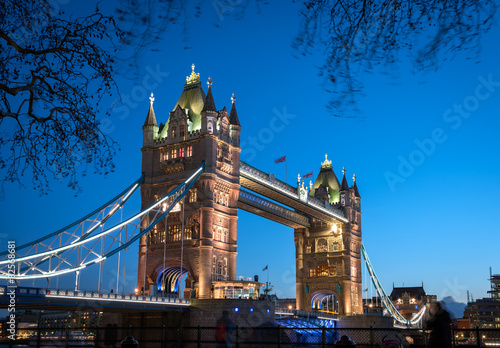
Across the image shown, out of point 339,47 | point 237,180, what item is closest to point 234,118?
point 237,180

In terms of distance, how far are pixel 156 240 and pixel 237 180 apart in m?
10.0

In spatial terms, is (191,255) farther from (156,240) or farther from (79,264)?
(79,264)

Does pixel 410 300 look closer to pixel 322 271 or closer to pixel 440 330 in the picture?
pixel 322 271

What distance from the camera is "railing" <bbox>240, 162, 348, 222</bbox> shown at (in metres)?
60.5

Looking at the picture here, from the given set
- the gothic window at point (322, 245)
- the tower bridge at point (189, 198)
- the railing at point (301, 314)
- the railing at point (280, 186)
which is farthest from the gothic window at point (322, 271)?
the tower bridge at point (189, 198)

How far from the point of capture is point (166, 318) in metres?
46.6

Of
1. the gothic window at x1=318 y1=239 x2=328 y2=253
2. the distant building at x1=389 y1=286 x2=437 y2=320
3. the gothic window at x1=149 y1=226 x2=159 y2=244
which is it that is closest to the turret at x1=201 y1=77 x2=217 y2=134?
the gothic window at x1=149 y1=226 x2=159 y2=244

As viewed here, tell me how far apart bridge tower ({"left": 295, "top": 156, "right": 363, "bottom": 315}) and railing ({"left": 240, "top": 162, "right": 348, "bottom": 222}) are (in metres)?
1.95

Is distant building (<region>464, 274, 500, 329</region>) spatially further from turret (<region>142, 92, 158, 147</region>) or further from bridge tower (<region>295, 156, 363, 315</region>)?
turret (<region>142, 92, 158, 147</region>)

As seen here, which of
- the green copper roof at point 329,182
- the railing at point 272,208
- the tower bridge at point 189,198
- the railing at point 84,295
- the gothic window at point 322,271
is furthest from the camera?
the green copper roof at point 329,182

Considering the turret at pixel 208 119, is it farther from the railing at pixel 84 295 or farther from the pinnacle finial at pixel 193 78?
the railing at pixel 84 295

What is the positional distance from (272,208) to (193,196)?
19.1 m

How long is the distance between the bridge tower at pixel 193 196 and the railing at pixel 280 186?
374 centimetres

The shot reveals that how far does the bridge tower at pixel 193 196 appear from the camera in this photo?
51188 mm
